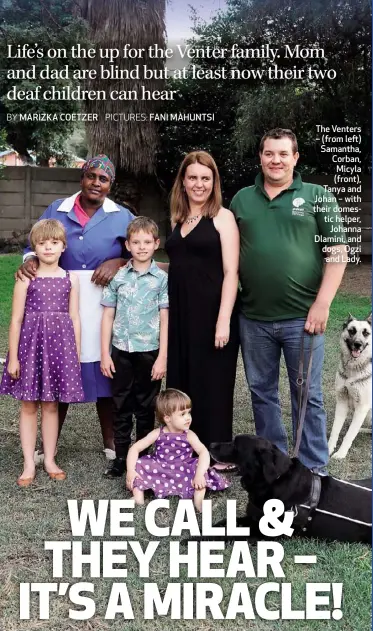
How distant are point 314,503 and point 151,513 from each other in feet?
2.32

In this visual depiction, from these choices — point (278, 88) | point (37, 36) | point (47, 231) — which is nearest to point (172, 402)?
point (47, 231)

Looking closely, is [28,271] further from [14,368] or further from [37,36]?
[37,36]

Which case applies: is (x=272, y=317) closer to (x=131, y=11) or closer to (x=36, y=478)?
(x=36, y=478)

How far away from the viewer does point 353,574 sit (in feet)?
9.30

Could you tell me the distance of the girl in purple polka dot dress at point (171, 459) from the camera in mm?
3549

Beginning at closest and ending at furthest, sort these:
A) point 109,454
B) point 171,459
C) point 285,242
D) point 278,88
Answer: point 285,242 → point 171,459 → point 109,454 → point 278,88

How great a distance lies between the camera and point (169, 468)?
11.9 feet

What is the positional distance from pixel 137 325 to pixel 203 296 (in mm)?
361

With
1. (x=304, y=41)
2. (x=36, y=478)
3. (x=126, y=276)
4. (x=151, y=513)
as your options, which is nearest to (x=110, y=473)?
(x=36, y=478)

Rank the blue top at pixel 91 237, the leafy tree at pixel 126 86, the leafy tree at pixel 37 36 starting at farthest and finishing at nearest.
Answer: the leafy tree at pixel 126 86, the leafy tree at pixel 37 36, the blue top at pixel 91 237

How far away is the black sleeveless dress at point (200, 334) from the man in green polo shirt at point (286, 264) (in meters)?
0.13

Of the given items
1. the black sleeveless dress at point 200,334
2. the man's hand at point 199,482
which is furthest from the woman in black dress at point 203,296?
the man's hand at point 199,482

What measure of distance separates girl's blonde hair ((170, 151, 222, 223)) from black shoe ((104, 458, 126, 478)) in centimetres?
128

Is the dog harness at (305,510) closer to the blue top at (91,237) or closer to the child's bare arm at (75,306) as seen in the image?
the child's bare arm at (75,306)
